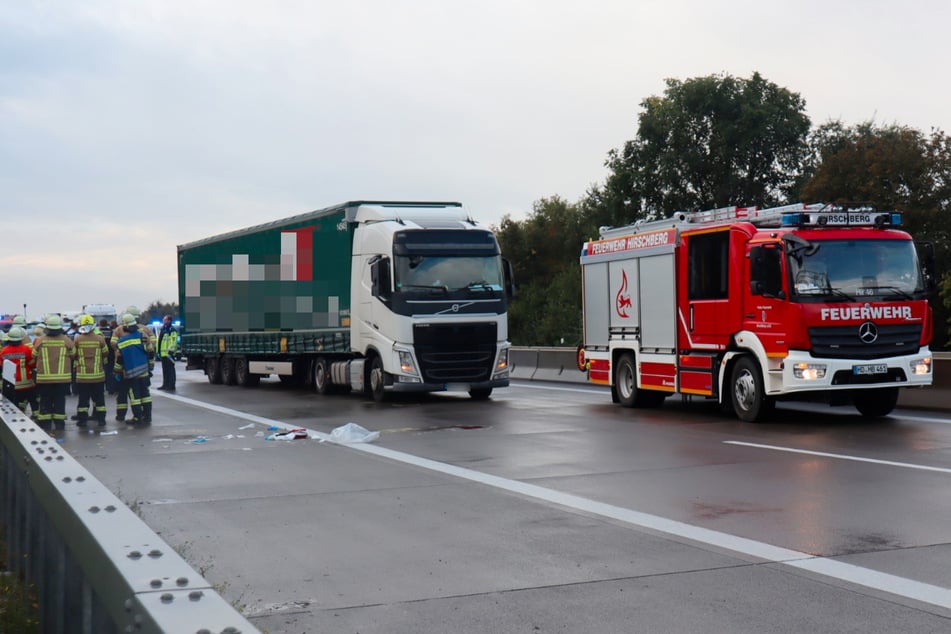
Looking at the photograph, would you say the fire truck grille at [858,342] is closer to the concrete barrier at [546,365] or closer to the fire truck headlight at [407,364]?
the fire truck headlight at [407,364]

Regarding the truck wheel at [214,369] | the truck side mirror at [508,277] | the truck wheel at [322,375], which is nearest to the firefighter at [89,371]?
the truck wheel at [322,375]

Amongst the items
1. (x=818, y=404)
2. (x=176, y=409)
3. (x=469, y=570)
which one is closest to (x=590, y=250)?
(x=818, y=404)

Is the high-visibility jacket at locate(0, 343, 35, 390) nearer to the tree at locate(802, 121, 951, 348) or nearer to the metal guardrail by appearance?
the metal guardrail

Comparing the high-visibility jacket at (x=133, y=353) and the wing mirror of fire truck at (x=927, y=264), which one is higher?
the wing mirror of fire truck at (x=927, y=264)

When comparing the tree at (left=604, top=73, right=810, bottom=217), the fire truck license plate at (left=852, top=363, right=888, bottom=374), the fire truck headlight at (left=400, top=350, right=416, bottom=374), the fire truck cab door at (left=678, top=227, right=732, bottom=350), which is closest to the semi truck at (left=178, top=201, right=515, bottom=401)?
the fire truck headlight at (left=400, top=350, right=416, bottom=374)

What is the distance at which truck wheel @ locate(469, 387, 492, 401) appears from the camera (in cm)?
2359

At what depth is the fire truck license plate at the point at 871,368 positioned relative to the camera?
16.0 meters

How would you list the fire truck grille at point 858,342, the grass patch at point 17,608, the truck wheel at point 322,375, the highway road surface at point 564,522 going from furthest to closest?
the truck wheel at point 322,375 < the fire truck grille at point 858,342 < the highway road surface at point 564,522 < the grass patch at point 17,608

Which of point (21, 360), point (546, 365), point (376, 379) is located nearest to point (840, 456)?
point (21, 360)

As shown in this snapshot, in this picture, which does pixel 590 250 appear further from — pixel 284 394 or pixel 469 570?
pixel 469 570

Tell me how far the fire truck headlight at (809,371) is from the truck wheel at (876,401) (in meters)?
1.63

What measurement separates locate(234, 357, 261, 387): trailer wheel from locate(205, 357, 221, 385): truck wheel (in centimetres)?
191

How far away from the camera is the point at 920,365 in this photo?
1652 centimetres

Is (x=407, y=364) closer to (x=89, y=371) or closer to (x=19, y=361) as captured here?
(x=89, y=371)
